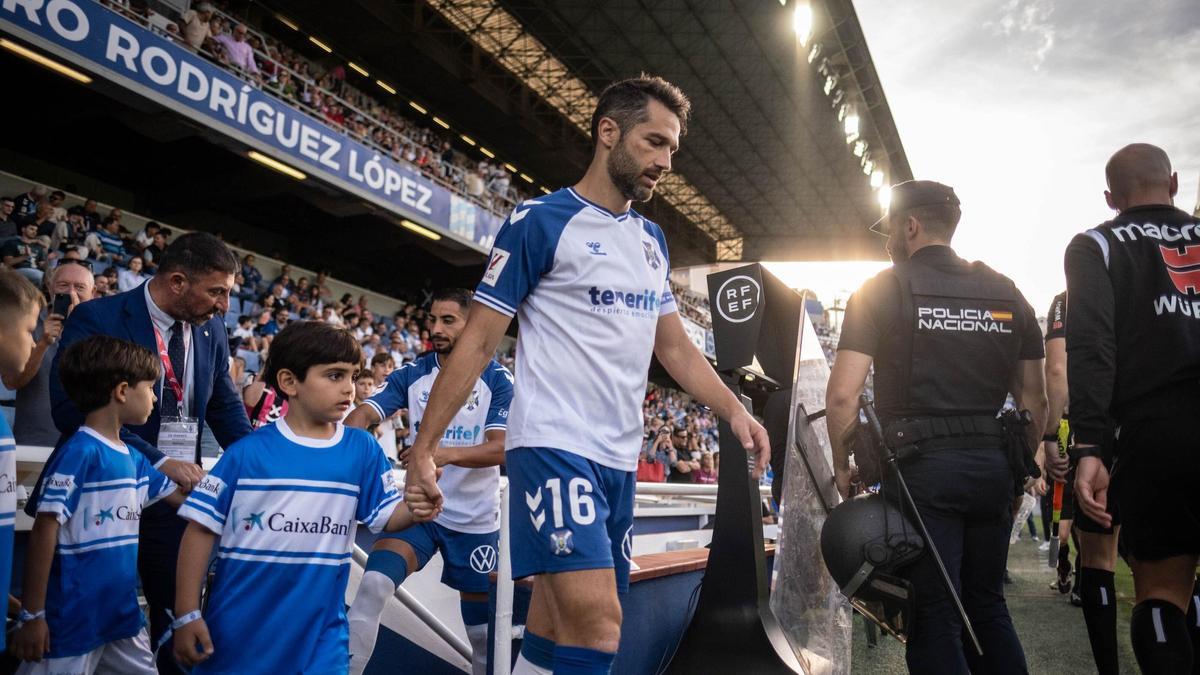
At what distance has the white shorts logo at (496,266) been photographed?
6.65ft

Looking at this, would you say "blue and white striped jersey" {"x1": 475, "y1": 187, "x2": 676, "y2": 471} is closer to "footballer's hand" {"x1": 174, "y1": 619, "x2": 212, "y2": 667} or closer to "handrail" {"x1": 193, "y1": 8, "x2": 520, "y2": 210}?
"footballer's hand" {"x1": 174, "y1": 619, "x2": 212, "y2": 667}

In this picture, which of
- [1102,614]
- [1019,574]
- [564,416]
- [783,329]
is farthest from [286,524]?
[1019,574]

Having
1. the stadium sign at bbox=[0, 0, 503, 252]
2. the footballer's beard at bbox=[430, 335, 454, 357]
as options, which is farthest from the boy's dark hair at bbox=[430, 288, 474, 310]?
the stadium sign at bbox=[0, 0, 503, 252]

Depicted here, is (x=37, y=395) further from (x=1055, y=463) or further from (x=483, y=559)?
(x=1055, y=463)

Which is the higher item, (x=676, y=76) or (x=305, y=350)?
(x=676, y=76)

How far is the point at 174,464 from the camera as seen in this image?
2418mm

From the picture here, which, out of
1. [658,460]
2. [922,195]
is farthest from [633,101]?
[658,460]

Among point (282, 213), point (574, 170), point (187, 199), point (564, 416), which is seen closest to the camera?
point (564, 416)

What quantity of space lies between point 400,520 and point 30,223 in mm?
9220

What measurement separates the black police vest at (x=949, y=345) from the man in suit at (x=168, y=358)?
7.48 feet

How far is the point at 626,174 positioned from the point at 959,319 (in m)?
1.18

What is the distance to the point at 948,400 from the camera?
243 cm

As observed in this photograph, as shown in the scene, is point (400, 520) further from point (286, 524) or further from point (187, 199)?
point (187, 199)

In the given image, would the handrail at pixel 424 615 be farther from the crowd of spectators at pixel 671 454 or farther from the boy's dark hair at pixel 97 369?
the crowd of spectators at pixel 671 454
